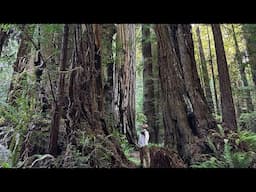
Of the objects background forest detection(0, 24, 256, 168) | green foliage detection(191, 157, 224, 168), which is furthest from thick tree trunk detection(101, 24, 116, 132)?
green foliage detection(191, 157, 224, 168)

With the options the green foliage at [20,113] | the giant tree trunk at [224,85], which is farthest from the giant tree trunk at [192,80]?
the green foliage at [20,113]

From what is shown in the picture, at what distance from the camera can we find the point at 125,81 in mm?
4008

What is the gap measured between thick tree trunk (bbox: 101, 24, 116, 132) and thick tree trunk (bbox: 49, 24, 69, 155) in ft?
1.70

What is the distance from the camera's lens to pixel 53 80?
367 cm

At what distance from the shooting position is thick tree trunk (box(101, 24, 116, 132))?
3809 millimetres

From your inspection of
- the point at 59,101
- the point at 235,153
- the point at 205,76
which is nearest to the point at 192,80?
the point at 205,76

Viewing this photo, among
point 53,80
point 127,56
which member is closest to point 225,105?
point 127,56

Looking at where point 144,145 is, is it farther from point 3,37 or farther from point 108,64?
point 3,37

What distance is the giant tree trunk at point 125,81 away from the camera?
366 cm

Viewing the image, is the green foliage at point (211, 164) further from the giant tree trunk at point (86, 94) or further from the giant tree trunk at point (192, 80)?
the giant tree trunk at point (86, 94)

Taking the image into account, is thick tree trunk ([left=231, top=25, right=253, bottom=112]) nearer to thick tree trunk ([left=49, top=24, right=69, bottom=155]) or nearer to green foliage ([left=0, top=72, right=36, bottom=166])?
thick tree trunk ([left=49, top=24, right=69, bottom=155])

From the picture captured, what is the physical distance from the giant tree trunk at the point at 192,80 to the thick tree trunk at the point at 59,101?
157cm
